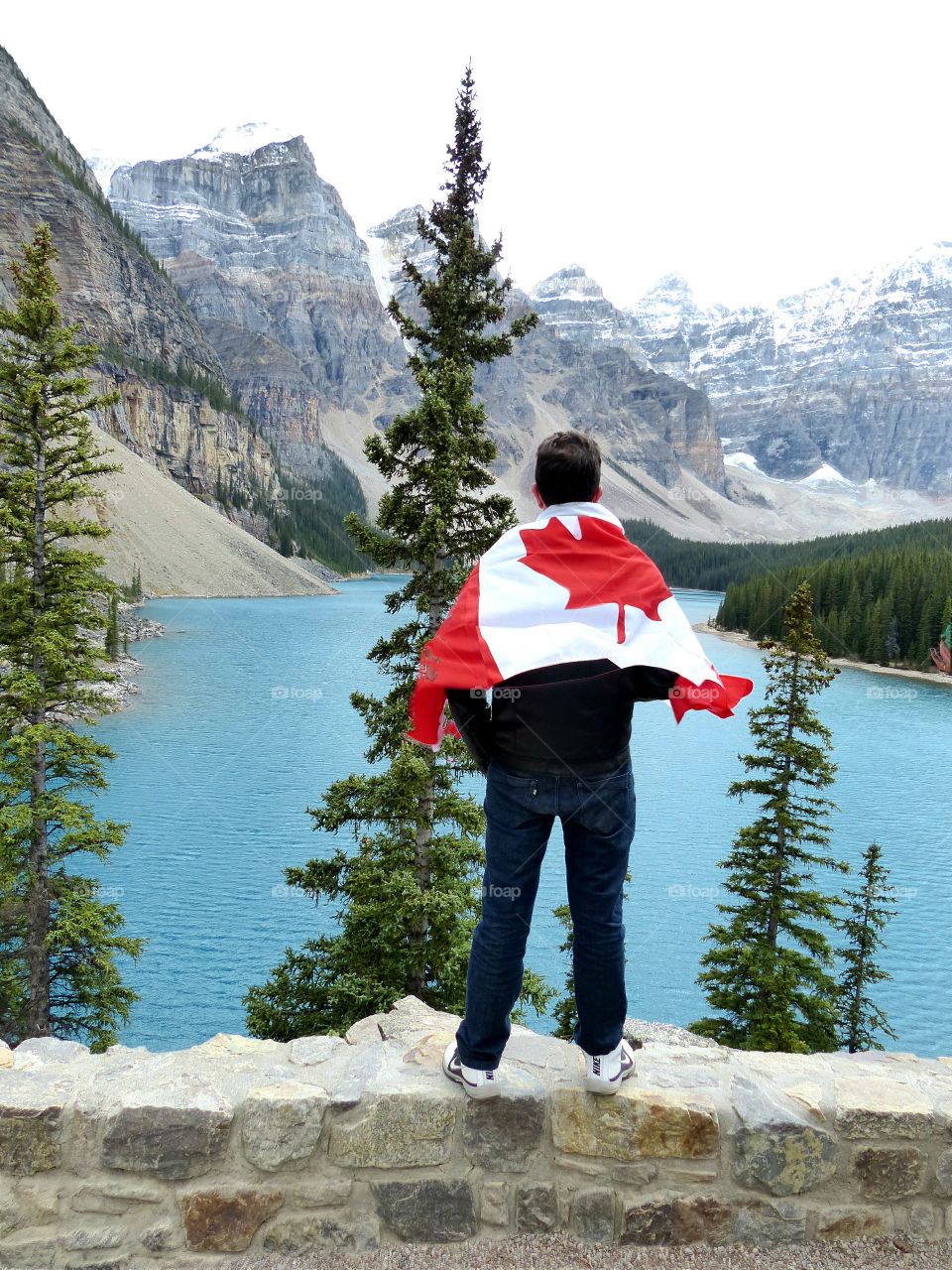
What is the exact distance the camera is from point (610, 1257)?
337 centimetres

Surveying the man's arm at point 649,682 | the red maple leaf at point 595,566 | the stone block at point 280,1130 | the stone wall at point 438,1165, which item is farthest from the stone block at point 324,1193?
the red maple leaf at point 595,566

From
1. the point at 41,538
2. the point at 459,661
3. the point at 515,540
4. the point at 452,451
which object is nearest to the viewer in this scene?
the point at 459,661

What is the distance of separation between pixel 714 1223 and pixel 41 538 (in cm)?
1399

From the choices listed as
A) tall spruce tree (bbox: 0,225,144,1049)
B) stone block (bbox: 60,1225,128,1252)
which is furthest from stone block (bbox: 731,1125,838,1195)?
tall spruce tree (bbox: 0,225,144,1049)

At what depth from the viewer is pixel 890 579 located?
279ft

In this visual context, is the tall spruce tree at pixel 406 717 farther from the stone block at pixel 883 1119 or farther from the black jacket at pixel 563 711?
the stone block at pixel 883 1119

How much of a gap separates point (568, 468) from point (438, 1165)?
338 centimetres

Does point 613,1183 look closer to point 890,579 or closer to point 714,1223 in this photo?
point 714,1223

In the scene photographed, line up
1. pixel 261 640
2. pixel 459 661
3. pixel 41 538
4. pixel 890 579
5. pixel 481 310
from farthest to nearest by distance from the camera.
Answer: pixel 890 579 < pixel 261 640 < pixel 41 538 < pixel 481 310 < pixel 459 661

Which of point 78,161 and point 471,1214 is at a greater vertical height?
point 78,161

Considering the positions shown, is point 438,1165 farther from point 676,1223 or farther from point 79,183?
point 79,183

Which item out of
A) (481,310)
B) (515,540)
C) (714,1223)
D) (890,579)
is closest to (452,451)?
(481,310)

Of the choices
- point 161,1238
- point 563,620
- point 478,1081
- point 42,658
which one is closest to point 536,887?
point 478,1081

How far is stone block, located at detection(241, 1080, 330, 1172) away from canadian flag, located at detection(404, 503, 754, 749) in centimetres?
180
